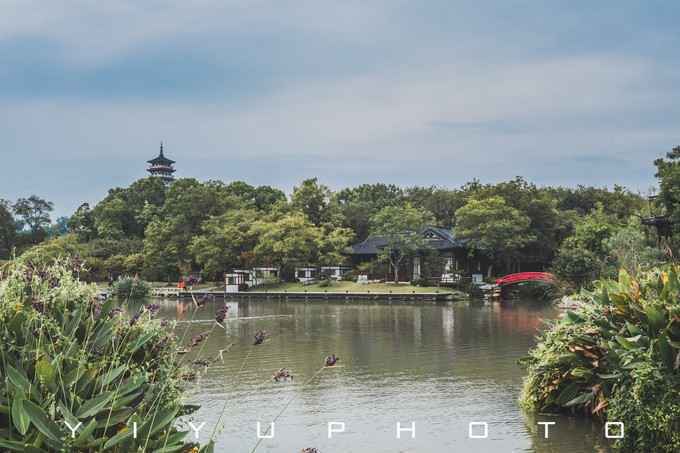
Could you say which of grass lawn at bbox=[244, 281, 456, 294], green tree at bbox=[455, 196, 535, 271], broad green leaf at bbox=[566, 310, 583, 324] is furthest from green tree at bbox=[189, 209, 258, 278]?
broad green leaf at bbox=[566, 310, 583, 324]

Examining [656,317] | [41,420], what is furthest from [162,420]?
[656,317]

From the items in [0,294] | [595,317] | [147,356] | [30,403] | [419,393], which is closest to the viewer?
[30,403]

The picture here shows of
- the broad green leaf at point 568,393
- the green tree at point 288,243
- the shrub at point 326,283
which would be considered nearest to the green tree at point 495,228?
the shrub at point 326,283

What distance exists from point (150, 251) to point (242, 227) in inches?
264

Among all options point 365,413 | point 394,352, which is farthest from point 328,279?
point 365,413

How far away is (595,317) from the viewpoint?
7055mm

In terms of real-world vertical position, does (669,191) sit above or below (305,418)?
above

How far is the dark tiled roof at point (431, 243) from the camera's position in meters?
41.7

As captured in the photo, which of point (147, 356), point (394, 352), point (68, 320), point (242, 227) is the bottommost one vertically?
point (394, 352)

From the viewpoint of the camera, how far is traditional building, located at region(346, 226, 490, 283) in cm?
4088

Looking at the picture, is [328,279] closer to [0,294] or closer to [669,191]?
[669,191]

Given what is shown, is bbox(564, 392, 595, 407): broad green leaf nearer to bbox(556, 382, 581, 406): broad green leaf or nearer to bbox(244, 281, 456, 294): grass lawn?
bbox(556, 382, 581, 406): broad green leaf

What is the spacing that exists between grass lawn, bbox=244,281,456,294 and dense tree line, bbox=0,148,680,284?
4.91ft

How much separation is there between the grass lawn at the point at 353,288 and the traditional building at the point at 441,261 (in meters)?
2.13
